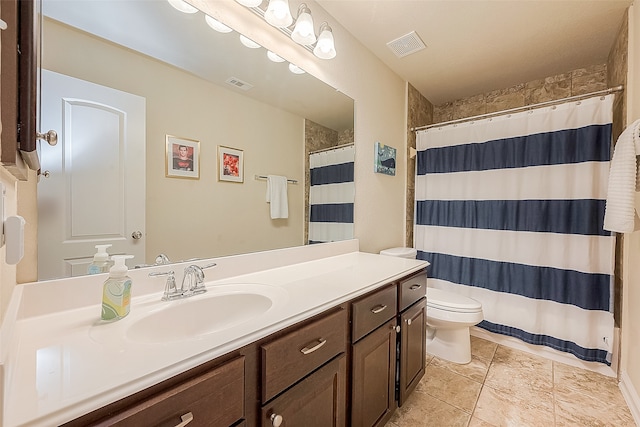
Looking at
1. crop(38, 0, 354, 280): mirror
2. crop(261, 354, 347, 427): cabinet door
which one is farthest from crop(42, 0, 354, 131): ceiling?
crop(261, 354, 347, 427): cabinet door

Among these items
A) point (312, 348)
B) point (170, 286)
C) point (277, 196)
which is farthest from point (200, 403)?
point (277, 196)

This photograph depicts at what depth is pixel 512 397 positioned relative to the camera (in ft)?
5.16

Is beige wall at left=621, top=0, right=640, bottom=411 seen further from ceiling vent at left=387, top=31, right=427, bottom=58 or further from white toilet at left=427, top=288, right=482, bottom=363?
ceiling vent at left=387, top=31, right=427, bottom=58

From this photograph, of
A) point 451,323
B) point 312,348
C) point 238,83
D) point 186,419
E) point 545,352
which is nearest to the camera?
point 186,419

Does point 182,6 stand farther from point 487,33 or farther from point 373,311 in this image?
point 487,33

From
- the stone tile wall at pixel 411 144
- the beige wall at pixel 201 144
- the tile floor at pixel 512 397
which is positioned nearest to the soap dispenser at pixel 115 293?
the beige wall at pixel 201 144

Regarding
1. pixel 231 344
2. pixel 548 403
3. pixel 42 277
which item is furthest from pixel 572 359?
pixel 42 277

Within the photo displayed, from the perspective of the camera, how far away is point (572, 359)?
1.91 metres

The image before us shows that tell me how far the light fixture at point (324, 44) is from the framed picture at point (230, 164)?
78 cm

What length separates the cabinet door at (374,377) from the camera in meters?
1.04

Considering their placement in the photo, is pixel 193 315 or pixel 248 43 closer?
pixel 193 315

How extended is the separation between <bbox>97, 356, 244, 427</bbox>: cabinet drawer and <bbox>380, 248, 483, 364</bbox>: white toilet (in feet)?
5.15

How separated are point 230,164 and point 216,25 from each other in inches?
24.5

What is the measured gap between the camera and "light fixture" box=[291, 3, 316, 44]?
54.5 inches
